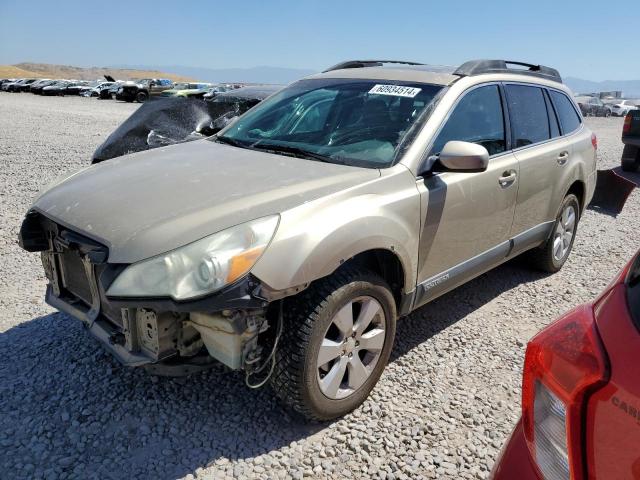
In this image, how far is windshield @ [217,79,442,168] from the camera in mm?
3104

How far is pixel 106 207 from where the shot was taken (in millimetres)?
2521

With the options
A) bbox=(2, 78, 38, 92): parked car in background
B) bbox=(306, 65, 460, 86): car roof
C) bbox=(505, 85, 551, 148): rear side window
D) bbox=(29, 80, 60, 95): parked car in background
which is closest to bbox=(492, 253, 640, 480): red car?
bbox=(306, 65, 460, 86): car roof

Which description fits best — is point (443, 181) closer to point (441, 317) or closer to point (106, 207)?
point (441, 317)

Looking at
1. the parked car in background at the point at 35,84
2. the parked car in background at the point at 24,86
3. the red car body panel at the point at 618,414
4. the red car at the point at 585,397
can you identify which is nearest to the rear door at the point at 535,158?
the red car at the point at 585,397

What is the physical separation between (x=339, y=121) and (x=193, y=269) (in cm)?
172

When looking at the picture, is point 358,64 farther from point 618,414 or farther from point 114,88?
point 114,88

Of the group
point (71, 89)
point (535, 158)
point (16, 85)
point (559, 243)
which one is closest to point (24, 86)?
point (16, 85)

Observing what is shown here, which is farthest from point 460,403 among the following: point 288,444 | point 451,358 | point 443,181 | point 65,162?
point 65,162

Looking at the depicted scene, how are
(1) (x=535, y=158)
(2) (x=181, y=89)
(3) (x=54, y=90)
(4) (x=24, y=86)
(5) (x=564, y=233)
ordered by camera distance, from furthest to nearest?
(4) (x=24, y=86), (3) (x=54, y=90), (2) (x=181, y=89), (5) (x=564, y=233), (1) (x=535, y=158)

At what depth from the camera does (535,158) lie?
3.98 meters

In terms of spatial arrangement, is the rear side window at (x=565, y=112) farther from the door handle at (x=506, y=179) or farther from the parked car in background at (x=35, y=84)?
the parked car in background at (x=35, y=84)

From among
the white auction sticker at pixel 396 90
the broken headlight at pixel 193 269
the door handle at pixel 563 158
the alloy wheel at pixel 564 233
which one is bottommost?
the alloy wheel at pixel 564 233

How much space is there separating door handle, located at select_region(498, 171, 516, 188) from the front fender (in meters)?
0.98

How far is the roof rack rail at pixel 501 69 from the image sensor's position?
3.58m
